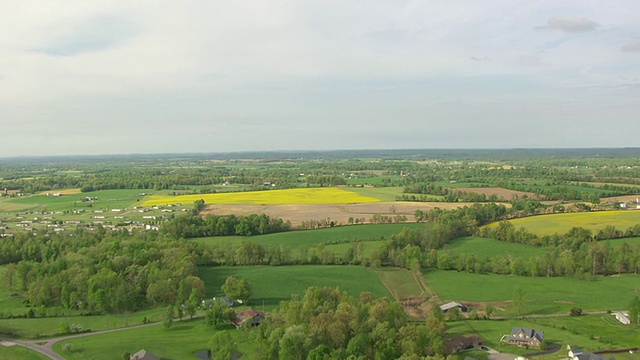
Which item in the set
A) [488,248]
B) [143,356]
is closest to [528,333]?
[143,356]

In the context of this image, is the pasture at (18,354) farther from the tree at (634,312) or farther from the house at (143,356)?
the tree at (634,312)

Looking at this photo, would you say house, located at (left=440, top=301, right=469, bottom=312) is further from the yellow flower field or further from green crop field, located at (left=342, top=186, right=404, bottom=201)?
green crop field, located at (left=342, top=186, right=404, bottom=201)

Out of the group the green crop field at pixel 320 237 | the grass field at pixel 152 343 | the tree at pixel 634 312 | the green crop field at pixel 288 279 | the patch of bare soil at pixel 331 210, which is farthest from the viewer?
the patch of bare soil at pixel 331 210

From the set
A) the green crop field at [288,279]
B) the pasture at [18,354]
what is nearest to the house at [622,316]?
the green crop field at [288,279]

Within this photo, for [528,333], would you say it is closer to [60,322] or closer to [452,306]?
[452,306]

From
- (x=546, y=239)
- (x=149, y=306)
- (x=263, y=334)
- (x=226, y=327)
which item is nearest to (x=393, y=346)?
(x=263, y=334)

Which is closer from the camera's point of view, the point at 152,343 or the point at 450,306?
the point at 152,343

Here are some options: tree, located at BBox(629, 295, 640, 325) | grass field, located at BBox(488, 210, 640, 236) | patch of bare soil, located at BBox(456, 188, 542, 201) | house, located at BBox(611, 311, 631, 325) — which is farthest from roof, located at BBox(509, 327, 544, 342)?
patch of bare soil, located at BBox(456, 188, 542, 201)

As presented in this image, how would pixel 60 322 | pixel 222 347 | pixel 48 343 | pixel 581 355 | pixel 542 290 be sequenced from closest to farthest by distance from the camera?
pixel 581 355 < pixel 222 347 < pixel 48 343 < pixel 60 322 < pixel 542 290
